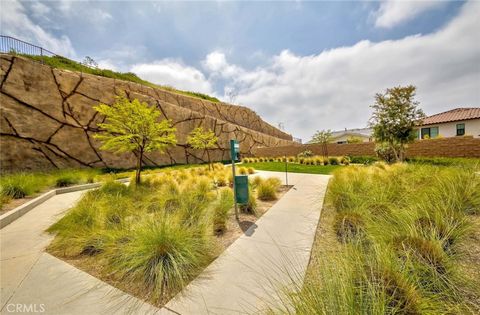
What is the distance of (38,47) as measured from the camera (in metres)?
13.5

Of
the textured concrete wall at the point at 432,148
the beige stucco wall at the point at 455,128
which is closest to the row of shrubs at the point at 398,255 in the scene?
the textured concrete wall at the point at 432,148

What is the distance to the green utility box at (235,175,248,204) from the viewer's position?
4252mm

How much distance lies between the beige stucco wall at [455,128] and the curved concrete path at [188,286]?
84.1ft

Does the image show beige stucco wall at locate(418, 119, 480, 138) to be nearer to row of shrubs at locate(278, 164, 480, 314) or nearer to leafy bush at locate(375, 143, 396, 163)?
leafy bush at locate(375, 143, 396, 163)

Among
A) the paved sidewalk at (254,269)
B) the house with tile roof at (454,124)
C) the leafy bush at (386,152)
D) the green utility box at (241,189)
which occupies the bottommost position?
the paved sidewalk at (254,269)

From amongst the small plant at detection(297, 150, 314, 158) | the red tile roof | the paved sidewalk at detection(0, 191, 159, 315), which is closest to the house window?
the red tile roof

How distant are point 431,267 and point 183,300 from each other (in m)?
2.50

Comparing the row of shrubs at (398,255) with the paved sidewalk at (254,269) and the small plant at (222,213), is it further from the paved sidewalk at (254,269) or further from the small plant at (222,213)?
the small plant at (222,213)

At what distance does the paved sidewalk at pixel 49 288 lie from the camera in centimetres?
187

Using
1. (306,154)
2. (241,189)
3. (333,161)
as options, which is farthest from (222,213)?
(306,154)

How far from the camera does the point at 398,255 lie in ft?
7.02

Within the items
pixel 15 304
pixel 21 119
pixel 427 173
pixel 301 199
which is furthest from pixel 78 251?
pixel 21 119

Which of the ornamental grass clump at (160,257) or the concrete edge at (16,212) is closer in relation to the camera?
the ornamental grass clump at (160,257)

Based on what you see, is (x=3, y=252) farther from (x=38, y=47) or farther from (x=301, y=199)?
(x=38, y=47)
